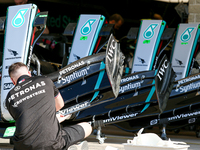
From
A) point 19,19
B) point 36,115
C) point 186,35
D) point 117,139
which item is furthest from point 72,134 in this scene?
point 186,35

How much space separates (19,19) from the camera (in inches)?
203

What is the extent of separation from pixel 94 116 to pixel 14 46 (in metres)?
1.54

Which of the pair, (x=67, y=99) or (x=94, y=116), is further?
(x=94, y=116)

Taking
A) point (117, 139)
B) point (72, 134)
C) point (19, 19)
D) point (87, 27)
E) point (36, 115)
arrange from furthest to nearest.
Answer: point (117, 139) → point (87, 27) → point (19, 19) → point (72, 134) → point (36, 115)

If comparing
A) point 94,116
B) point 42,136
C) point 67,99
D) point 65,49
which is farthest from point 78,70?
point 42,136

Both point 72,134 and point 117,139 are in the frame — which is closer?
point 72,134

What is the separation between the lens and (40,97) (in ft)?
11.6

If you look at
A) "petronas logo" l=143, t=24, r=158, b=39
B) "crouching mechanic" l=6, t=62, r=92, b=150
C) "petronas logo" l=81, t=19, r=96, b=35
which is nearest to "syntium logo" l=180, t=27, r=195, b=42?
"petronas logo" l=143, t=24, r=158, b=39

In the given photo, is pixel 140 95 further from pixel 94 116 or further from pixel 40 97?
pixel 40 97

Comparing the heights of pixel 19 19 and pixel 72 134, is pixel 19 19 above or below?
above

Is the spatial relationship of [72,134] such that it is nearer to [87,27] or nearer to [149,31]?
[87,27]

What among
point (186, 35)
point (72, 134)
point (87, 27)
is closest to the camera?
point (72, 134)

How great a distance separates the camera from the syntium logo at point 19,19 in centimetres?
512

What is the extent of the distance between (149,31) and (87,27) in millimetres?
988
